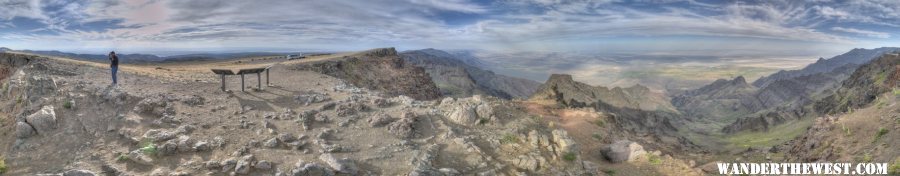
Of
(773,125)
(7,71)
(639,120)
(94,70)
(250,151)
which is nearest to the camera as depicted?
(250,151)

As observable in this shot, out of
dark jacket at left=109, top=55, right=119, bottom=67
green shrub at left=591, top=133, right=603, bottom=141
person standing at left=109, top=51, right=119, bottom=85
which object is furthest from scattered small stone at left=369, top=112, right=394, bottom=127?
green shrub at left=591, top=133, right=603, bottom=141

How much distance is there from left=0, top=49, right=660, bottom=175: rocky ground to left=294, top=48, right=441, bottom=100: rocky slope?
2069 centimetres

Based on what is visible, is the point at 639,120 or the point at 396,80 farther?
the point at 639,120

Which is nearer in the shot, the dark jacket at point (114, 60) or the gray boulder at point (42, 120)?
the gray boulder at point (42, 120)

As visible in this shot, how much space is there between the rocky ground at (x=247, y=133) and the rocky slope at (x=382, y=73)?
20.7 m

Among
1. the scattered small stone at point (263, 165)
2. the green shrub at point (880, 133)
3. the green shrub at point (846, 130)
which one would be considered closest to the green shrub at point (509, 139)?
the scattered small stone at point (263, 165)

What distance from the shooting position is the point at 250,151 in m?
18.2

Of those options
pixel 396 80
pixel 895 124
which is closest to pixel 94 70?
pixel 396 80

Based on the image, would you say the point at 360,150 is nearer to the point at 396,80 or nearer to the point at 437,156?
the point at 437,156

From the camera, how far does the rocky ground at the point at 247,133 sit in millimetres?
16859

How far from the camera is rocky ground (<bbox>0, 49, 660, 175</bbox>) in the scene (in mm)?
16859

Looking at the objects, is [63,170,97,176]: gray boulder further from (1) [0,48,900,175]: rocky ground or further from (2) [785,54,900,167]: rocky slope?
(2) [785,54,900,167]: rocky slope

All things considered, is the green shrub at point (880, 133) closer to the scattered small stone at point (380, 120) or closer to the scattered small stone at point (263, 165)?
the scattered small stone at point (380, 120)

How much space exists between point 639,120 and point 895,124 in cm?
17028
